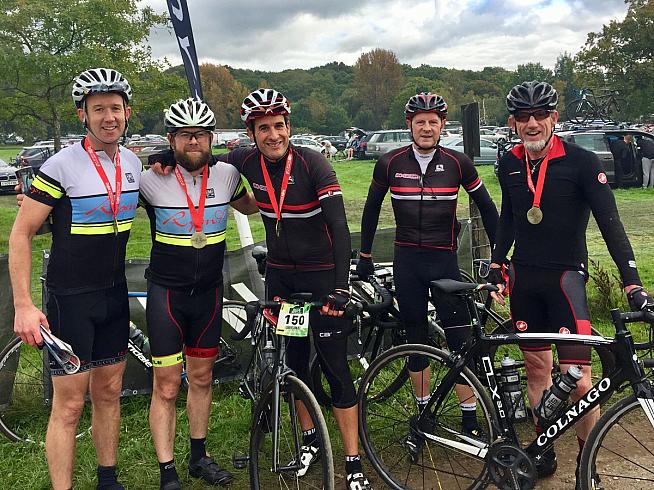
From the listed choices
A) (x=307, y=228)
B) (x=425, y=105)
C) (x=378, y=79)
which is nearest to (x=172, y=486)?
(x=307, y=228)

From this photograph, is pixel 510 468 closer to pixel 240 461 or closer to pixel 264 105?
pixel 240 461

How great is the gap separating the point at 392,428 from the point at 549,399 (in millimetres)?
1222

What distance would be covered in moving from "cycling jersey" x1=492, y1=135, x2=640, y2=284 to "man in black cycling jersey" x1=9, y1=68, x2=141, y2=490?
231cm

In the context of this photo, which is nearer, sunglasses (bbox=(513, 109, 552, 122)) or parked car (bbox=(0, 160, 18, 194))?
sunglasses (bbox=(513, 109, 552, 122))

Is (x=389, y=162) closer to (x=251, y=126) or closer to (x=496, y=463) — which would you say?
(x=251, y=126)

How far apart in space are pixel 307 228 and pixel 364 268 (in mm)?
923

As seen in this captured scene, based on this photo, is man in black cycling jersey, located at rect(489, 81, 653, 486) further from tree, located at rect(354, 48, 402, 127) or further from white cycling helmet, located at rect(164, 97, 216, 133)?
tree, located at rect(354, 48, 402, 127)

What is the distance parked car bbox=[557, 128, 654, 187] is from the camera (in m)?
17.5

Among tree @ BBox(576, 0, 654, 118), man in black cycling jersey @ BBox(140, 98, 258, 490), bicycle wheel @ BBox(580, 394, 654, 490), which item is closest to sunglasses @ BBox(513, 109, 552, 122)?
bicycle wheel @ BBox(580, 394, 654, 490)

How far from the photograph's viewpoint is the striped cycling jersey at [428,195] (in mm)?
3965

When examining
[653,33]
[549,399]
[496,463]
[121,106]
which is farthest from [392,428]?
[653,33]

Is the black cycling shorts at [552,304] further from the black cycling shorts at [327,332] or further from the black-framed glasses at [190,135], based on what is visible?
the black-framed glasses at [190,135]

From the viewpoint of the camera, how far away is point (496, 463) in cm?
314

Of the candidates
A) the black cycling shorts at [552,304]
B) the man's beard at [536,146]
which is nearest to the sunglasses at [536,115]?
the man's beard at [536,146]
